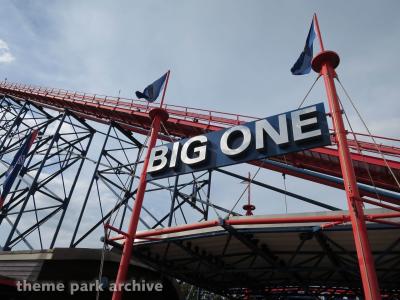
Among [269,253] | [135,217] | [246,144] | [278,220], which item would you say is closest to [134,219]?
[135,217]

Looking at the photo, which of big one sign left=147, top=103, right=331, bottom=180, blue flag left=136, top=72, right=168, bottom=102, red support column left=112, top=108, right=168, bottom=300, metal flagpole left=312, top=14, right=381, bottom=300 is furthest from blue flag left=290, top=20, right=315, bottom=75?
blue flag left=136, top=72, right=168, bottom=102

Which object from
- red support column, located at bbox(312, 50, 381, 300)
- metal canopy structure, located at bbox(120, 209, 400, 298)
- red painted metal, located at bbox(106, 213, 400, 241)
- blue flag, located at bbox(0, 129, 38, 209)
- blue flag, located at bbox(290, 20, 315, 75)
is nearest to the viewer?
red support column, located at bbox(312, 50, 381, 300)

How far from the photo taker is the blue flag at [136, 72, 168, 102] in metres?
14.2

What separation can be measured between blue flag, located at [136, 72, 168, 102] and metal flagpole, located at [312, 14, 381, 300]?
6.88 m

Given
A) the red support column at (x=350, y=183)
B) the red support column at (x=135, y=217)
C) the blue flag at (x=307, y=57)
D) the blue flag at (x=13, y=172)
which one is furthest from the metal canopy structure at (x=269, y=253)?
the blue flag at (x=13, y=172)

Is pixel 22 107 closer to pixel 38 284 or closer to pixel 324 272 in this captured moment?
pixel 38 284

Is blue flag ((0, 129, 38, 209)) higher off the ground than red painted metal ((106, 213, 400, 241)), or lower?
higher

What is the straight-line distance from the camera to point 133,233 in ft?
33.5

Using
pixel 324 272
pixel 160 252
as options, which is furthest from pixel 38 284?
pixel 324 272

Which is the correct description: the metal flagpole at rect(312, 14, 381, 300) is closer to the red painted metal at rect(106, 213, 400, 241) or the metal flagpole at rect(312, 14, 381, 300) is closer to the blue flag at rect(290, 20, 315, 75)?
the blue flag at rect(290, 20, 315, 75)

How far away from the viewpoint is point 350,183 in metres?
7.32

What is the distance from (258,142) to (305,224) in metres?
2.84

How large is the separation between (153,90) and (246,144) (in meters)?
5.97

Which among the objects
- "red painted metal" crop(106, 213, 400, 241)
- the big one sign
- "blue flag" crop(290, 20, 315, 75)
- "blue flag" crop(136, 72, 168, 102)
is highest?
"blue flag" crop(136, 72, 168, 102)
